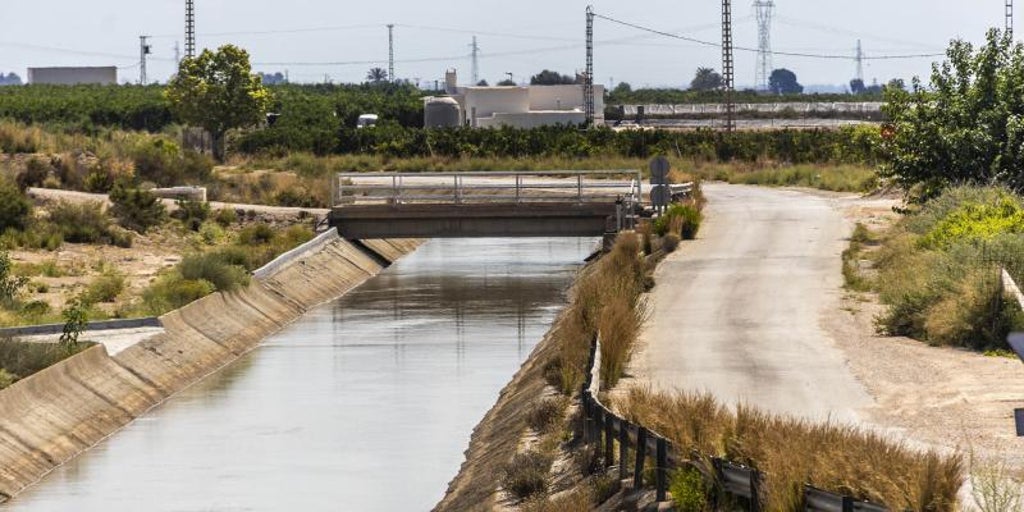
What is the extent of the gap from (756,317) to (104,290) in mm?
17687

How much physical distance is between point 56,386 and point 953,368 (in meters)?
14.6

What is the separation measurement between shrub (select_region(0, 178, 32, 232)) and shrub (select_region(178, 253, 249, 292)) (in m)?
9.03

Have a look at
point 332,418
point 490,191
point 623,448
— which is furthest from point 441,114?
point 623,448

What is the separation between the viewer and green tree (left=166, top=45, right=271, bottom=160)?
90500 millimetres

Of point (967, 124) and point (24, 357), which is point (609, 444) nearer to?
point (24, 357)

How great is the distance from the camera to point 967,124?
150ft

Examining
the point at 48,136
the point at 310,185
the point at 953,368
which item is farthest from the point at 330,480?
the point at 48,136

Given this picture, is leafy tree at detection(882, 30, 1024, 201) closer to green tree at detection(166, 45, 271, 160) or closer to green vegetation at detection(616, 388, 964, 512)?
green vegetation at detection(616, 388, 964, 512)

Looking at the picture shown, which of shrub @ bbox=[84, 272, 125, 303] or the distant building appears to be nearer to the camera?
shrub @ bbox=[84, 272, 125, 303]

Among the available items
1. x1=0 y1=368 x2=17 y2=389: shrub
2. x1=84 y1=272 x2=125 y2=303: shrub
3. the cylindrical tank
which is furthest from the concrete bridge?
the cylindrical tank

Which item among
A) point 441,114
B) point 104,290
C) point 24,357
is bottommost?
point 24,357

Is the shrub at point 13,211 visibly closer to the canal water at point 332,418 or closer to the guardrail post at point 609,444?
the canal water at point 332,418

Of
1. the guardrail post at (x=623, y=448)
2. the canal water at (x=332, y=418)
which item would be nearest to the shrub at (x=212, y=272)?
the canal water at (x=332, y=418)

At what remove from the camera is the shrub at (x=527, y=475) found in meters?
21.7
